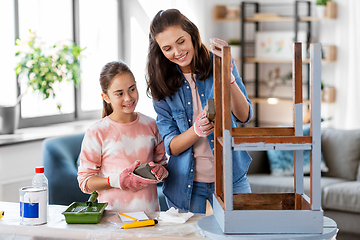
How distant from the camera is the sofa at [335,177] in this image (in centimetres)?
276

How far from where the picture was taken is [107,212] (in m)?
1.35

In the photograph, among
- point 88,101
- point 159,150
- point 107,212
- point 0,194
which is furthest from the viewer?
point 88,101

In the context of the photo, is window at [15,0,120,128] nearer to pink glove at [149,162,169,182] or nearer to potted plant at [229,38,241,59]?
potted plant at [229,38,241,59]

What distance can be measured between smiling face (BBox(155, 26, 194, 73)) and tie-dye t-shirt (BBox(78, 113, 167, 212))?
0.95 feet

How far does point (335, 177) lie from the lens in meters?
3.14

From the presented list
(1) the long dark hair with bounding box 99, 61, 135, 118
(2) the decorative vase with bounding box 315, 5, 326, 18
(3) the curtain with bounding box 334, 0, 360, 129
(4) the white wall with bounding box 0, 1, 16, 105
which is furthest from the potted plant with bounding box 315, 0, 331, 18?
(1) the long dark hair with bounding box 99, 61, 135, 118

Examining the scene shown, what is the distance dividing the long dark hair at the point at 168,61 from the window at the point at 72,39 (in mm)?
1708

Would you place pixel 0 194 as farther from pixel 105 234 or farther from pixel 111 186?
pixel 105 234

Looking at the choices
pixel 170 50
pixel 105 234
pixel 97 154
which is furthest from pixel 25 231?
pixel 170 50

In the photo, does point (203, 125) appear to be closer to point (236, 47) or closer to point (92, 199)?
point (92, 199)

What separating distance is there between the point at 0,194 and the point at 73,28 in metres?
1.52

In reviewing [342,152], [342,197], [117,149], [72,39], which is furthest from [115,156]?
[72,39]

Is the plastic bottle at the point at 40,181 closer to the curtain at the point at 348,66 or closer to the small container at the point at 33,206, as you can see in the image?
the small container at the point at 33,206

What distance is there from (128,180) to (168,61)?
1.40ft
